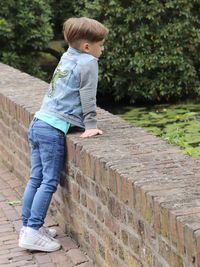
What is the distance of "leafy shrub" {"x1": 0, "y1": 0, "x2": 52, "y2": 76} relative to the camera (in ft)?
35.4

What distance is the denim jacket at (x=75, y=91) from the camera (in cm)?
390

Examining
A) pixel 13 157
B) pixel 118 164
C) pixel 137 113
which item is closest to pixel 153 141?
pixel 118 164

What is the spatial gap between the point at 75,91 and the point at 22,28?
23.9ft

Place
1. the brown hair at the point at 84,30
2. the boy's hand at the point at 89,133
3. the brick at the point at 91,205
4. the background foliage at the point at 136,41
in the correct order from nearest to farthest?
the brick at the point at 91,205 < the brown hair at the point at 84,30 < the boy's hand at the point at 89,133 < the background foliage at the point at 136,41

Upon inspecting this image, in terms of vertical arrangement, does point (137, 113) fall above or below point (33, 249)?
below

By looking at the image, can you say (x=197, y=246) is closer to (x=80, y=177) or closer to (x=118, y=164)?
(x=118, y=164)

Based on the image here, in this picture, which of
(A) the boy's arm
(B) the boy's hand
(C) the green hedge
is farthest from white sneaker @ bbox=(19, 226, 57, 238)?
(C) the green hedge

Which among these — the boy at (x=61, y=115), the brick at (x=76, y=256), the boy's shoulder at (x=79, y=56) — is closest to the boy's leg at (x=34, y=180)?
the boy at (x=61, y=115)

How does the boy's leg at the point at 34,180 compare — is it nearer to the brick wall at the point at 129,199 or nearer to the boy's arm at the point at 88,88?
the brick wall at the point at 129,199

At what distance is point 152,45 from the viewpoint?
11281 millimetres

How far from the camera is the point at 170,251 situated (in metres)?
2.74

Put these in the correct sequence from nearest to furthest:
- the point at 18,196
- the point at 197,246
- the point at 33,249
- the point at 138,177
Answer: the point at 197,246, the point at 138,177, the point at 33,249, the point at 18,196

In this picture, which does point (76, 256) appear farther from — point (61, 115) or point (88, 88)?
point (88, 88)

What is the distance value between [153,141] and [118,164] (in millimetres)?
510
